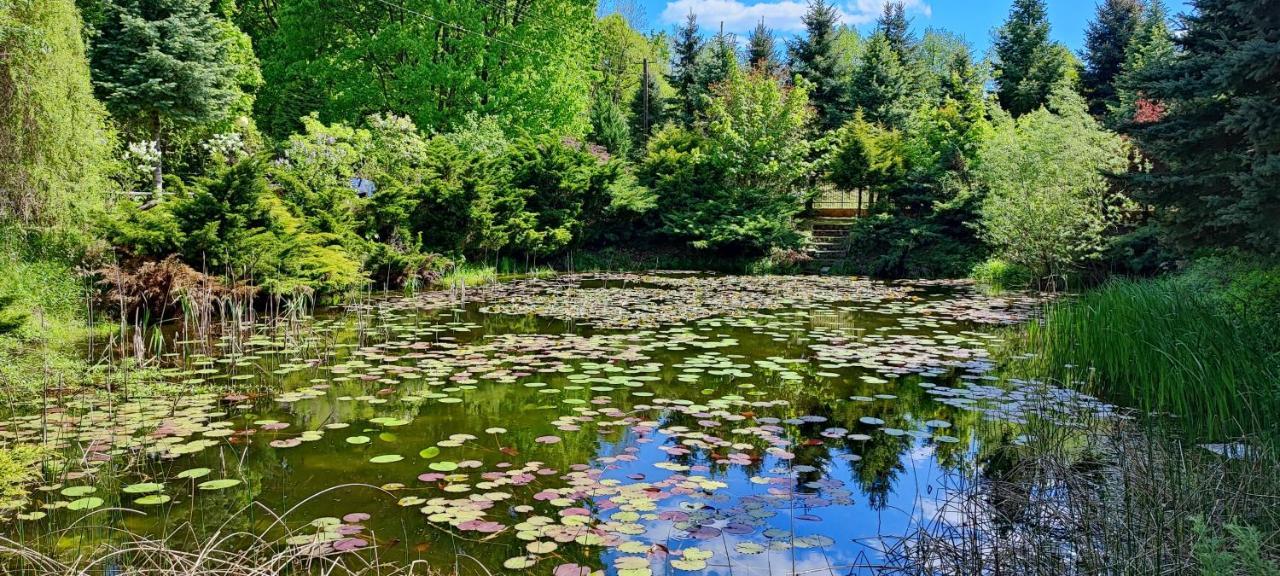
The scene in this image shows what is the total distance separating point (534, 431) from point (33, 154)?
7.52m

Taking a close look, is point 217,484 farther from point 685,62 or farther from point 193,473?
point 685,62

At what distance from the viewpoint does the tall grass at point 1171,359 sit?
4.40 meters

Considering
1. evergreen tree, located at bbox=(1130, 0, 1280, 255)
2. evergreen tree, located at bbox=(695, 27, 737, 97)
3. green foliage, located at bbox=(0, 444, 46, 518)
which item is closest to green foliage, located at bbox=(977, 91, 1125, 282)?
evergreen tree, located at bbox=(1130, 0, 1280, 255)

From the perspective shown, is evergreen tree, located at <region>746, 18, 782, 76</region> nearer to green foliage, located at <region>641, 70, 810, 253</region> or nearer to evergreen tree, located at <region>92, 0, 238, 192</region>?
green foliage, located at <region>641, 70, 810, 253</region>

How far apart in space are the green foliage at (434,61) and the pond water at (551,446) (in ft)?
48.7

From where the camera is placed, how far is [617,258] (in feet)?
62.6

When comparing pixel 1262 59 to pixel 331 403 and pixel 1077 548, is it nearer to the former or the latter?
pixel 1077 548


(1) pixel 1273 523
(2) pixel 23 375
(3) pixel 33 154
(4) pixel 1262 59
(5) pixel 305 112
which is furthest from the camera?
(5) pixel 305 112

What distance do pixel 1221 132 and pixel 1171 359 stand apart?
1.88m

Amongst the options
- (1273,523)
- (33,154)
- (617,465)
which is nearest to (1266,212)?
(1273,523)

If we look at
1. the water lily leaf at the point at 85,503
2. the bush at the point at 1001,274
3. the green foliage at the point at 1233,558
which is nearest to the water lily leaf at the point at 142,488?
the water lily leaf at the point at 85,503

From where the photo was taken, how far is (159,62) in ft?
49.4

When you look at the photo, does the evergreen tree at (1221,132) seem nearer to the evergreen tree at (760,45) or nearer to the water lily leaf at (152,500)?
the water lily leaf at (152,500)

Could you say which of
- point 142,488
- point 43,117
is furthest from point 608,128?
point 142,488
